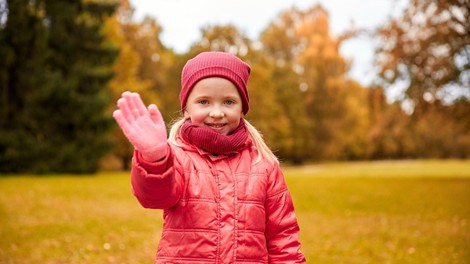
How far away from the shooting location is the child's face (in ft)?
8.68

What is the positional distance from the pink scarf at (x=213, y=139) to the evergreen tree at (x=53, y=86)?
26.1 m

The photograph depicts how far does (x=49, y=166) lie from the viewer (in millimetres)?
28000

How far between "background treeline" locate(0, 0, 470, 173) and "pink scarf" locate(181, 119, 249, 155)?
1195 cm

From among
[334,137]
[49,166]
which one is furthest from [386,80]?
[334,137]

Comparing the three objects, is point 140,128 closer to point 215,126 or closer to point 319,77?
point 215,126

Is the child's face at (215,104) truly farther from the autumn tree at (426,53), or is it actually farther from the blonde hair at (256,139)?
the autumn tree at (426,53)

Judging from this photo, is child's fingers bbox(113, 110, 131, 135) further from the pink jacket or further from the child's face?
the child's face

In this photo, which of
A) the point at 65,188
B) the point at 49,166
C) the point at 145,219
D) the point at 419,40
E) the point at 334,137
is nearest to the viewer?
the point at 145,219

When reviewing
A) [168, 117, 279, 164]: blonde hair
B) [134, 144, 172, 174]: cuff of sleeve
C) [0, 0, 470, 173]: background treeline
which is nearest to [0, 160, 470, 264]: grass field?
[0, 0, 470, 173]: background treeline

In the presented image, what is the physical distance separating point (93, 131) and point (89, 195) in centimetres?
1403

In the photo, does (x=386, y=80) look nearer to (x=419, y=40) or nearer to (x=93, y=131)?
(x=419, y=40)

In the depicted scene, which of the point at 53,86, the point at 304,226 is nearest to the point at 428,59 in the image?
the point at 304,226

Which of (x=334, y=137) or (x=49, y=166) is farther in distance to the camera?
(x=334, y=137)

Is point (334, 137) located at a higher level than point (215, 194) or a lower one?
lower
